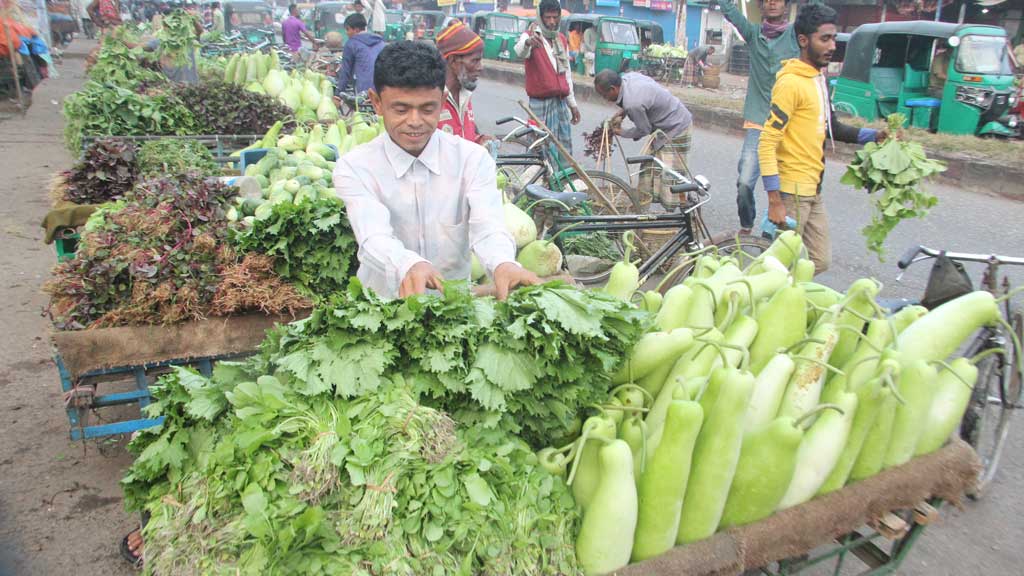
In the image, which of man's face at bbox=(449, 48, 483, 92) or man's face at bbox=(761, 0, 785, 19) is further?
man's face at bbox=(761, 0, 785, 19)

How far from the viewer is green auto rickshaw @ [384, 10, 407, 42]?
24812 millimetres

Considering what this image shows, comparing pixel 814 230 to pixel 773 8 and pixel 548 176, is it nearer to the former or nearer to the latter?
pixel 548 176

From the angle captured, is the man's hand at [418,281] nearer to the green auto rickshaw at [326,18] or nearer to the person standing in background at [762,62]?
the person standing in background at [762,62]

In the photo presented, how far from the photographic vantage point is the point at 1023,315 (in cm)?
326

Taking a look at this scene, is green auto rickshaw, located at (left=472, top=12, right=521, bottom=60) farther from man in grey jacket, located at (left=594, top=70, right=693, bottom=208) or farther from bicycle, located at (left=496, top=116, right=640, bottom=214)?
bicycle, located at (left=496, top=116, right=640, bottom=214)

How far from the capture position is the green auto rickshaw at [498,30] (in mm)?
25281

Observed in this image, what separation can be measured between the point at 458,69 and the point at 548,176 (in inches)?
57.4

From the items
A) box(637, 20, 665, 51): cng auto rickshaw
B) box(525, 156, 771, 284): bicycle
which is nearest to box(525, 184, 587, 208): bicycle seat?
box(525, 156, 771, 284): bicycle

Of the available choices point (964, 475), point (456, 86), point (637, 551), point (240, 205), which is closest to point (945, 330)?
point (964, 475)

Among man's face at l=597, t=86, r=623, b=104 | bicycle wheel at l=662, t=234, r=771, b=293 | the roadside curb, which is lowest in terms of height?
the roadside curb

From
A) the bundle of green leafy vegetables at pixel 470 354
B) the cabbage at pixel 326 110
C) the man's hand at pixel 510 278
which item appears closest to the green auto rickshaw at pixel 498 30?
the cabbage at pixel 326 110

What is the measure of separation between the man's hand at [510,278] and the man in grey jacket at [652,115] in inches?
176

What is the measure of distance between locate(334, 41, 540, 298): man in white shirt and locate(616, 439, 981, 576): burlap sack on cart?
0.89 m

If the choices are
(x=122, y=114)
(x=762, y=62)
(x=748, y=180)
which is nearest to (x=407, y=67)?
(x=748, y=180)
